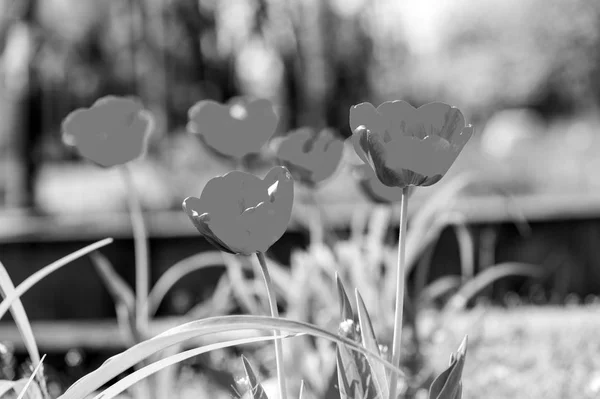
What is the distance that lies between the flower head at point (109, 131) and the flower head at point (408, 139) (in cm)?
55

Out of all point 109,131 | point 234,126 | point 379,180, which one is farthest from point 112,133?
point 379,180

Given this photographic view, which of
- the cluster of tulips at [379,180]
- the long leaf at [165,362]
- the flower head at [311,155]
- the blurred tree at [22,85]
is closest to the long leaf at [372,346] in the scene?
the cluster of tulips at [379,180]

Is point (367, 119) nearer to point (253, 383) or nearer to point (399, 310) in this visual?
point (399, 310)

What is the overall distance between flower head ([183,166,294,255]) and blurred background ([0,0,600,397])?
2.18ft

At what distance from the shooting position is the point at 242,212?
78 cm

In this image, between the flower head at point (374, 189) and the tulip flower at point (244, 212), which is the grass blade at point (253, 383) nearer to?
the tulip flower at point (244, 212)

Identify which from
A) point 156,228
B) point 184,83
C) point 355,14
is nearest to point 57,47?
point 184,83

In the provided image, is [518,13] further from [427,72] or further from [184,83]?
[184,83]

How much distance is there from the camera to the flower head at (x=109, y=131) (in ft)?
4.05

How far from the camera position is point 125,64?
45.8 ft

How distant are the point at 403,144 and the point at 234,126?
538mm

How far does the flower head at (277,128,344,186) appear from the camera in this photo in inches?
49.6

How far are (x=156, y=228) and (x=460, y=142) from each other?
2.68m

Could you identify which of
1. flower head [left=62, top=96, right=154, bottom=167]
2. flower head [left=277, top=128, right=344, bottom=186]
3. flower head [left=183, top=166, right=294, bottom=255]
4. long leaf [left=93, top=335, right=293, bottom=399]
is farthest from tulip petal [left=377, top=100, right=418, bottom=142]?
flower head [left=62, top=96, right=154, bottom=167]
